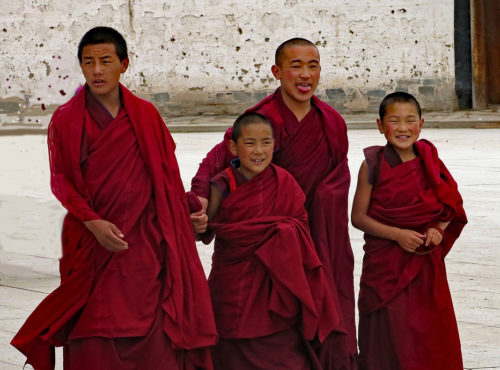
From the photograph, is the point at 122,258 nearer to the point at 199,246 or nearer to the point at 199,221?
the point at 199,221

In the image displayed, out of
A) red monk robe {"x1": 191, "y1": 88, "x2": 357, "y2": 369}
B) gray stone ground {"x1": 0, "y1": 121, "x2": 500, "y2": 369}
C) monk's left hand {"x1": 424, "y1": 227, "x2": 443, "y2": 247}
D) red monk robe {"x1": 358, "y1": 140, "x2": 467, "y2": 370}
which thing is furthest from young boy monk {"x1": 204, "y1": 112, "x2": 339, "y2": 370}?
gray stone ground {"x1": 0, "y1": 121, "x2": 500, "y2": 369}

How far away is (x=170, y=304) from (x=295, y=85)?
2.78ft

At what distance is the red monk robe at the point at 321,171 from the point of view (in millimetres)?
3092

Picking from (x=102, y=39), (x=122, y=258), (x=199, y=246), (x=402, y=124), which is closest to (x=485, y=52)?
(x=199, y=246)

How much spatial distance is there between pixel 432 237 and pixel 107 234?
104cm

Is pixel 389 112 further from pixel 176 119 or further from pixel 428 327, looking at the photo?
pixel 176 119

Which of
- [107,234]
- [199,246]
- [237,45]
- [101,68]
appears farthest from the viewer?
[237,45]

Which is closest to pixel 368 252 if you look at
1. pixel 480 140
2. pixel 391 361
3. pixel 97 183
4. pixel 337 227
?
pixel 337 227

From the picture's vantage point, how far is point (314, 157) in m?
3.09

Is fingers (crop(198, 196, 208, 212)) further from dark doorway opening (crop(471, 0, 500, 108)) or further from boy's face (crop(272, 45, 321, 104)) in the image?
dark doorway opening (crop(471, 0, 500, 108))

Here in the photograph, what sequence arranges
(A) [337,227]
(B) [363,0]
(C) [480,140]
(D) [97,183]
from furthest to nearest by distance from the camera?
(B) [363,0] < (C) [480,140] < (A) [337,227] < (D) [97,183]

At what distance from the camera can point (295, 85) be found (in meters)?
3.09

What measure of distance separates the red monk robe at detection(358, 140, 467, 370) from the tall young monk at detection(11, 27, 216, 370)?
0.66 m

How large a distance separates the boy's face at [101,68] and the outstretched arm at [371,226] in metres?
0.87
